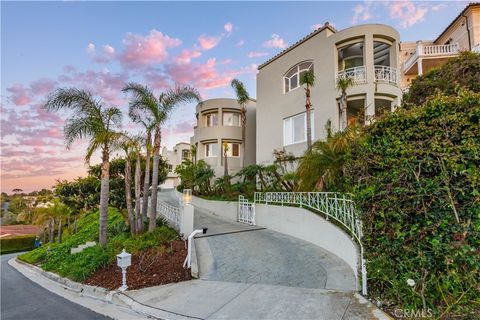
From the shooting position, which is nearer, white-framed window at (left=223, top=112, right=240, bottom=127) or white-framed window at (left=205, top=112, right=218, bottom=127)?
white-framed window at (left=223, top=112, right=240, bottom=127)

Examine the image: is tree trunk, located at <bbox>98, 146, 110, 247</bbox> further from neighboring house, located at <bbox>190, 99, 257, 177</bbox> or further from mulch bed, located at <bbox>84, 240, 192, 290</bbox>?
neighboring house, located at <bbox>190, 99, 257, 177</bbox>

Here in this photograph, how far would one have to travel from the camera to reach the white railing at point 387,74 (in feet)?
44.3

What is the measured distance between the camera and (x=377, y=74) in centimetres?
1360

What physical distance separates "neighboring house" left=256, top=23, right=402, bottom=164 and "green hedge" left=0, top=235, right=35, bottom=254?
96.7 feet

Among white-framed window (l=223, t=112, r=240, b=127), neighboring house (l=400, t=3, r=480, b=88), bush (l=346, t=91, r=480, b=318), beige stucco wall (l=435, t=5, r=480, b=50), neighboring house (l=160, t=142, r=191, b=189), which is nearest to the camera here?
bush (l=346, t=91, r=480, b=318)

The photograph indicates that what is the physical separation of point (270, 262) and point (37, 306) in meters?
5.65

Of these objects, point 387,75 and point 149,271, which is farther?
point 387,75

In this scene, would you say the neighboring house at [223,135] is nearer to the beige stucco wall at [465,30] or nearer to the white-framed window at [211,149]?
the white-framed window at [211,149]

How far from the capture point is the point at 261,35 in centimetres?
1298

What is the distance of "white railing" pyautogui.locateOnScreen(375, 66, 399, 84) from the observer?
13.5 meters

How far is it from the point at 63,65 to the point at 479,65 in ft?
54.5

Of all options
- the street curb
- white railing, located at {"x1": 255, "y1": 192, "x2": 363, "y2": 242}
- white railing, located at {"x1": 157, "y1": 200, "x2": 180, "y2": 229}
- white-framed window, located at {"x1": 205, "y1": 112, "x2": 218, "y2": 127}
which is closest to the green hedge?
white-framed window, located at {"x1": 205, "y1": 112, "x2": 218, "y2": 127}

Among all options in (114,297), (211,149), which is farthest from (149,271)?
(211,149)

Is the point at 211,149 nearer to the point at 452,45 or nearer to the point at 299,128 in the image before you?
the point at 299,128
